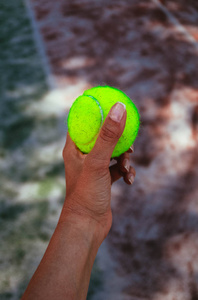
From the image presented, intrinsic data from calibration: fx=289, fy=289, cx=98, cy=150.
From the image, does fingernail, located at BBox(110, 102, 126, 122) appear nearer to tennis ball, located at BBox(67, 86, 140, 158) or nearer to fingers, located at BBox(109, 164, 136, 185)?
tennis ball, located at BBox(67, 86, 140, 158)

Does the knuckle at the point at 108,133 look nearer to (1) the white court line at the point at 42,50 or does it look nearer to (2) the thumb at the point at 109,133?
(2) the thumb at the point at 109,133

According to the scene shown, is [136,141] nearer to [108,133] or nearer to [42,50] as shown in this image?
[108,133]

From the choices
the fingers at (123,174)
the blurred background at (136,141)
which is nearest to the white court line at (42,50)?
the blurred background at (136,141)

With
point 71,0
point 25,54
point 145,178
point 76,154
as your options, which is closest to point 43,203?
point 76,154

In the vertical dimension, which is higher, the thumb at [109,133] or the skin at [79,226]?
the thumb at [109,133]

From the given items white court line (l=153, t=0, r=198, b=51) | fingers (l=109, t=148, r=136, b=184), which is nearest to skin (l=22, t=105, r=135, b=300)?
fingers (l=109, t=148, r=136, b=184)
